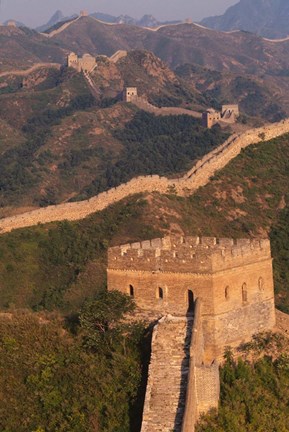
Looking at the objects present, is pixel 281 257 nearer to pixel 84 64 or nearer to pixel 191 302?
pixel 191 302

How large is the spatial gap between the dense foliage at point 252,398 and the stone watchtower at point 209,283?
0.67 meters

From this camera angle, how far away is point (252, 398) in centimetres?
2316

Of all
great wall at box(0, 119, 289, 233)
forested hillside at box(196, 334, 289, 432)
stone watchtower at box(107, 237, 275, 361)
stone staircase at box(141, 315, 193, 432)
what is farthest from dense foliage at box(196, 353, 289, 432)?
great wall at box(0, 119, 289, 233)

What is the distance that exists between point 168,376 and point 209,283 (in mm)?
2905

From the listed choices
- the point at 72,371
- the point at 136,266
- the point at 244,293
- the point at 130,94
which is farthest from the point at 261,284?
the point at 130,94

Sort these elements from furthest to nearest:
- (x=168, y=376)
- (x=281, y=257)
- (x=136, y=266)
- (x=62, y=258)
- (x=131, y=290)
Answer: (x=281, y=257) → (x=62, y=258) → (x=131, y=290) → (x=136, y=266) → (x=168, y=376)

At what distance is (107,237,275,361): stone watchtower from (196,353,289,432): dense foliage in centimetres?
67

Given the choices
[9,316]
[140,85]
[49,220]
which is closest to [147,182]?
[49,220]

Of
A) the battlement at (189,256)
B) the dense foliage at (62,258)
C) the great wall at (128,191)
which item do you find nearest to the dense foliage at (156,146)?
the great wall at (128,191)

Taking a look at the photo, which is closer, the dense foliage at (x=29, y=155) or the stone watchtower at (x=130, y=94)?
the dense foliage at (x=29, y=155)

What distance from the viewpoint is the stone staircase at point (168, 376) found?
67.7 feet

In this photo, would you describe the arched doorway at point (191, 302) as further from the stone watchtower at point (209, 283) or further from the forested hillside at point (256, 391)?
the forested hillside at point (256, 391)

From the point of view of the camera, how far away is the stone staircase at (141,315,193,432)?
20641 mm

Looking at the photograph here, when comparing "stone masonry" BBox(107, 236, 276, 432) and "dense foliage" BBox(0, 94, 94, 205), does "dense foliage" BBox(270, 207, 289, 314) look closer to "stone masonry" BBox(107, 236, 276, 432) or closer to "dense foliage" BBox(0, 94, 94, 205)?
"stone masonry" BBox(107, 236, 276, 432)
